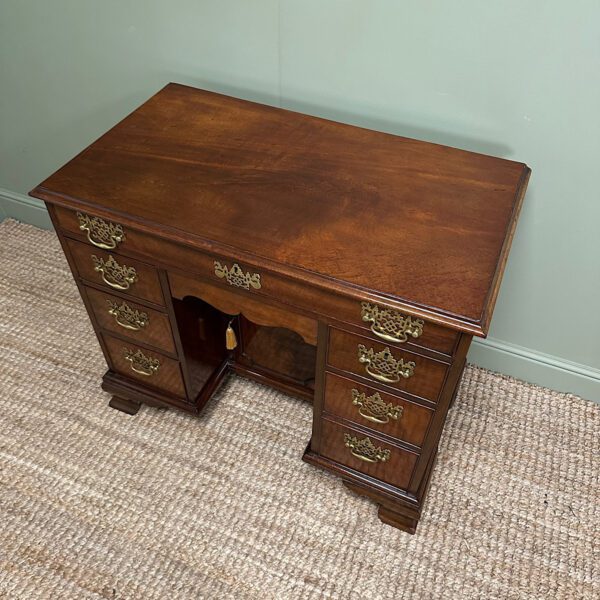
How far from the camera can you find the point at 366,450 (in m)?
1.04

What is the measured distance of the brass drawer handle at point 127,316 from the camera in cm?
105

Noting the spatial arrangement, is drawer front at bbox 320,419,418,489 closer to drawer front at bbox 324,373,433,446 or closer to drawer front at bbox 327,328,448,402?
drawer front at bbox 324,373,433,446

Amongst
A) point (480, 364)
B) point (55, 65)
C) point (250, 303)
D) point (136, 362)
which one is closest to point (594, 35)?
point (250, 303)

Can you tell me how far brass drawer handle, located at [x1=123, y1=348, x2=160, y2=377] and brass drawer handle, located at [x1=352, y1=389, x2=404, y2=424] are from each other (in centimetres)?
44

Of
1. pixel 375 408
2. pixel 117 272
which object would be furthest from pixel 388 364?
pixel 117 272

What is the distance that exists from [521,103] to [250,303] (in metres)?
0.58

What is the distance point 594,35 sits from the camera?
0.88 meters

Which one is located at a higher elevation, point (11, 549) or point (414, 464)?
point (414, 464)

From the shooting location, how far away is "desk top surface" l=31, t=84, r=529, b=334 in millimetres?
782

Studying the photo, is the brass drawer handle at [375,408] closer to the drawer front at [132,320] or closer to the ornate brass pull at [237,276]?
the ornate brass pull at [237,276]

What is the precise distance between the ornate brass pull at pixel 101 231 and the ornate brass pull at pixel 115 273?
33mm

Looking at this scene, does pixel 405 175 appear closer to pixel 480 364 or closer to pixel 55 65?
pixel 480 364

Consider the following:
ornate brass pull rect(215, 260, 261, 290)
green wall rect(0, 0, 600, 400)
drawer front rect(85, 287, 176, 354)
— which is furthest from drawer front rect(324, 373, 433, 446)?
green wall rect(0, 0, 600, 400)

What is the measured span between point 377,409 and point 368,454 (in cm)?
15
